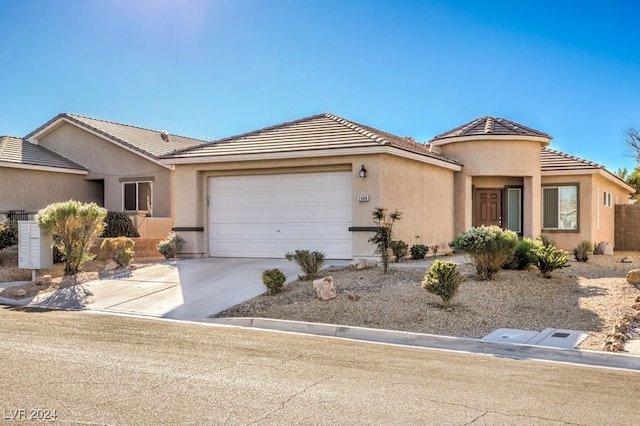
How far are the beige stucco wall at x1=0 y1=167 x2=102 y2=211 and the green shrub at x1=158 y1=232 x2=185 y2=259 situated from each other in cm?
847

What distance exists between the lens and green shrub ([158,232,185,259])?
18.5 metres

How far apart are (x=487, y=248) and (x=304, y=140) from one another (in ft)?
23.3

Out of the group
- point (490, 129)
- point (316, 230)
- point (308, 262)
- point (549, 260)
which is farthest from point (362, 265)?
point (490, 129)

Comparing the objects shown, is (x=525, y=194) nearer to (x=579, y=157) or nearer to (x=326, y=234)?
(x=579, y=157)

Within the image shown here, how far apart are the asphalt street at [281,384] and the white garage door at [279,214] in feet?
26.9

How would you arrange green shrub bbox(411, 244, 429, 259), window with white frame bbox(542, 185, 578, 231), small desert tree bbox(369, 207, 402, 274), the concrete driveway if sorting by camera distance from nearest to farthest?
the concrete driveway
small desert tree bbox(369, 207, 402, 274)
green shrub bbox(411, 244, 429, 259)
window with white frame bbox(542, 185, 578, 231)

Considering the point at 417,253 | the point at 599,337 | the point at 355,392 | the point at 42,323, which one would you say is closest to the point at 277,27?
the point at 417,253

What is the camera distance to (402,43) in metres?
19.0

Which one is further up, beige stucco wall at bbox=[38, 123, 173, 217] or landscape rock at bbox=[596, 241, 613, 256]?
beige stucco wall at bbox=[38, 123, 173, 217]

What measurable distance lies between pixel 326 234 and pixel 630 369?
1044 centimetres

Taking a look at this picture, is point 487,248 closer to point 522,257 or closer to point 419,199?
point 522,257

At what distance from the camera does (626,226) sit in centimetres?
2791
